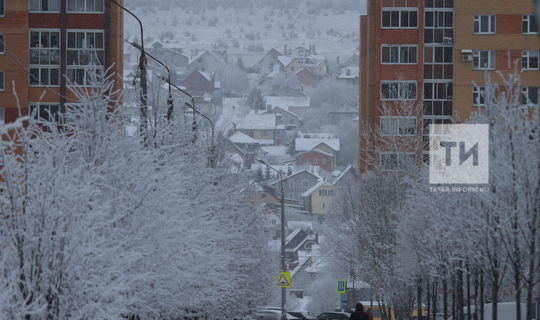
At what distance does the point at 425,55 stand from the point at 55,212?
51.7 meters

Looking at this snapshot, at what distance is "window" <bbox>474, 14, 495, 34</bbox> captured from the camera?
6162cm

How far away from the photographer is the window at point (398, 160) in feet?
152

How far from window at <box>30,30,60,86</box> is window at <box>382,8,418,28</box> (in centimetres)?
1814

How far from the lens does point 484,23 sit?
61844 mm

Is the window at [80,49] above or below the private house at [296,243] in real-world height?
above

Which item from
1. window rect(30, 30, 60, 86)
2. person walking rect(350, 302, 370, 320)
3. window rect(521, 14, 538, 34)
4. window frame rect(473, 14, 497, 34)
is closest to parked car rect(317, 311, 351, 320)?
window frame rect(473, 14, 497, 34)

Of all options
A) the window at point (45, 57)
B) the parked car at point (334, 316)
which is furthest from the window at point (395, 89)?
the window at point (45, 57)

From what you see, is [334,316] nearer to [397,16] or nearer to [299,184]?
[397,16]

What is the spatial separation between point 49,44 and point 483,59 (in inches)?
928

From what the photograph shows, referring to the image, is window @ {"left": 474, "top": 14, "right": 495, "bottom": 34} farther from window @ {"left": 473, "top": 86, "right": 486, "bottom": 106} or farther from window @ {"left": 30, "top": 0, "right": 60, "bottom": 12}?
window @ {"left": 30, "top": 0, "right": 60, "bottom": 12}

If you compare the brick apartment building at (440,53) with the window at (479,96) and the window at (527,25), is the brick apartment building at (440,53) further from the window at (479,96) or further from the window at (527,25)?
the window at (479,96)

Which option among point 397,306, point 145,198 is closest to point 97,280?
point 145,198

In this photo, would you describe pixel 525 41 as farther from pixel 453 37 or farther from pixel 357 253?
pixel 357 253

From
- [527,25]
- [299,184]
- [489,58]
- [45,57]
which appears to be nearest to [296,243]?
[299,184]
